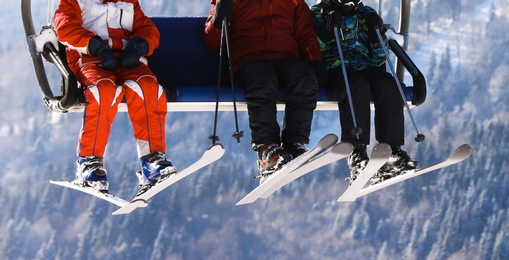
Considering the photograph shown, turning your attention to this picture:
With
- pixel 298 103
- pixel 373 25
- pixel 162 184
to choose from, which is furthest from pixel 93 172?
pixel 373 25

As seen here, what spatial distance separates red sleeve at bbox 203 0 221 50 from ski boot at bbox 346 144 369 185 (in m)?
1.05

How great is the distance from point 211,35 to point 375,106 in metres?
1.05

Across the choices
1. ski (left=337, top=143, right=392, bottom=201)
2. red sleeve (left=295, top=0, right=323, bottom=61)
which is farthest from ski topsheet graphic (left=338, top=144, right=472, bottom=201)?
red sleeve (left=295, top=0, right=323, bottom=61)

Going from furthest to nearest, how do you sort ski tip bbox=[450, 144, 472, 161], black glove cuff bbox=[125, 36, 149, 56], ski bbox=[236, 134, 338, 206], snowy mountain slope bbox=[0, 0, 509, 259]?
snowy mountain slope bbox=[0, 0, 509, 259] < black glove cuff bbox=[125, 36, 149, 56] < ski tip bbox=[450, 144, 472, 161] < ski bbox=[236, 134, 338, 206]

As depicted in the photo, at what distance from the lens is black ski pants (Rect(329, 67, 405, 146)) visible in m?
6.02

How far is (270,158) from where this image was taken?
5.80 meters

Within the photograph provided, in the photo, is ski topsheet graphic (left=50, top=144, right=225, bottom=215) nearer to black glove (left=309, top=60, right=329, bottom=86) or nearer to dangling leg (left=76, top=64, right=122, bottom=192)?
dangling leg (left=76, top=64, right=122, bottom=192)

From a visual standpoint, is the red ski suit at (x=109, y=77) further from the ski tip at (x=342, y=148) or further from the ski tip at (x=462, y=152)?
the ski tip at (x=462, y=152)

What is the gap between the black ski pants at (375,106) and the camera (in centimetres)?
602

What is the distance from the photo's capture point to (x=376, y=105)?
6137mm

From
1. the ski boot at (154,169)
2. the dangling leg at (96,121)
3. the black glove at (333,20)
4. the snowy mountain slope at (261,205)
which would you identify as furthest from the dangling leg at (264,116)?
the snowy mountain slope at (261,205)

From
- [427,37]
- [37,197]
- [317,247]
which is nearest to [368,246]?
[317,247]

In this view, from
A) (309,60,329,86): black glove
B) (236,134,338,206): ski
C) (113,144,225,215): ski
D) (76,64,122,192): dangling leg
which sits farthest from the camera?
(309,60,329,86): black glove

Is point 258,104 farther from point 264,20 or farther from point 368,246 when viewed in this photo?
point 368,246
